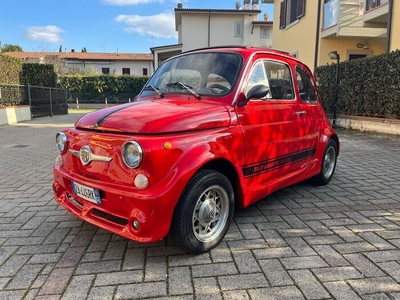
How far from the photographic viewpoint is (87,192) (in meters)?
2.82

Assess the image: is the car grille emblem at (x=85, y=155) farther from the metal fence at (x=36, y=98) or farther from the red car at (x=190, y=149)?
the metal fence at (x=36, y=98)

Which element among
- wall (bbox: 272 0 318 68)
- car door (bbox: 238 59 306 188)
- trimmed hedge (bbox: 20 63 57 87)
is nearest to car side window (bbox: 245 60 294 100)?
car door (bbox: 238 59 306 188)

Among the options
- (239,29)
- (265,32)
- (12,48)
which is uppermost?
(12,48)

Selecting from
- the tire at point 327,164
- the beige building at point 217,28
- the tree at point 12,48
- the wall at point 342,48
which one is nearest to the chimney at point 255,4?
the beige building at point 217,28

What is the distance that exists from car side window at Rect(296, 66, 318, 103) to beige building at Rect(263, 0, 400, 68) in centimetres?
916

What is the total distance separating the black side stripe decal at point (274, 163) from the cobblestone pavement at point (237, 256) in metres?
0.57

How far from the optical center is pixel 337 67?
11594 mm

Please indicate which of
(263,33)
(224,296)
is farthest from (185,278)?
(263,33)

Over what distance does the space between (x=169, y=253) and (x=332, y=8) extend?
14754 mm

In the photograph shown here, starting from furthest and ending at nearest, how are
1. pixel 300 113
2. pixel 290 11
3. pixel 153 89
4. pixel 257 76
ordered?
1. pixel 290 11
2. pixel 300 113
3. pixel 153 89
4. pixel 257 76

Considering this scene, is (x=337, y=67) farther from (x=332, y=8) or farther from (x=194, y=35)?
(x=194, y=35)

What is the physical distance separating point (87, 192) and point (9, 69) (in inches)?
672

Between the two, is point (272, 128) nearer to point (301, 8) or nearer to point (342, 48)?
point (342, 48)

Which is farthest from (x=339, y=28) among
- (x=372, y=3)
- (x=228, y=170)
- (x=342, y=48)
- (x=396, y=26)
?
(x=228, y=170)
